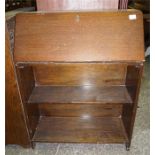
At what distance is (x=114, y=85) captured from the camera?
5.55ft

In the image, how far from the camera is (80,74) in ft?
5.45

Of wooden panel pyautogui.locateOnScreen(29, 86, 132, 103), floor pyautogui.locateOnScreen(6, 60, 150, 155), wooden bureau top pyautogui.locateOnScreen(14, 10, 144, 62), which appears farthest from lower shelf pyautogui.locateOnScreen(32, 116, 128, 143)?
wooden bureau top pyautogui.locateOnScreen(14, 10, 144, 62)

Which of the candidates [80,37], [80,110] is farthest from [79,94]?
[80,37]

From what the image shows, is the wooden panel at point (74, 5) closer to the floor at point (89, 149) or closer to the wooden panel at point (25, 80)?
the wooden panel at point (25, 80)

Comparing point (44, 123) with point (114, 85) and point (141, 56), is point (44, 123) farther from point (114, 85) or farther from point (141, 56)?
point (141, 56)

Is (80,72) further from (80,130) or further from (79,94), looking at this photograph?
(80,130)

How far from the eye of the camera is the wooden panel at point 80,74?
1635 millimetres

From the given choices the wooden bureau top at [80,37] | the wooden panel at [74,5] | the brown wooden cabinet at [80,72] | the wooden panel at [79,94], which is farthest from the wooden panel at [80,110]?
the wooden panel at [74,5]

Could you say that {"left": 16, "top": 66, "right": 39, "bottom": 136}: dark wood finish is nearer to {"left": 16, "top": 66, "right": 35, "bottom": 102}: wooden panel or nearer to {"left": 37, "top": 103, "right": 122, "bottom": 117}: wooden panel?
{"left": 16, "top": 66, "right": 35, "bottom": 102}: wooden panel

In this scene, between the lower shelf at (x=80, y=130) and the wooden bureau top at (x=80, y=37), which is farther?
the lower shelf at (x=80, y=130)

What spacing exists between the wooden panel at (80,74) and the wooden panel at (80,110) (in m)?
0.24

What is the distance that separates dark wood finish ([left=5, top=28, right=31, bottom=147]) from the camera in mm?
1359

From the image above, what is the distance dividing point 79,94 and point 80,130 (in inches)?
13.7

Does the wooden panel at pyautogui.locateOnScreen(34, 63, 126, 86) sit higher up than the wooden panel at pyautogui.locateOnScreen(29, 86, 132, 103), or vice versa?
the wooden panel at pyautogui.locateOnScreen(34, 63, 126, 86)
